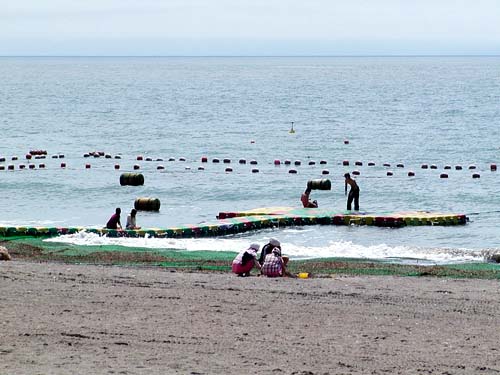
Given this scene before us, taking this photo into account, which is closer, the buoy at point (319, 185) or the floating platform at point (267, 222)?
the floating platform at point (267, 222)

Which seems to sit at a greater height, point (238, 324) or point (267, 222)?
point (238, 324)

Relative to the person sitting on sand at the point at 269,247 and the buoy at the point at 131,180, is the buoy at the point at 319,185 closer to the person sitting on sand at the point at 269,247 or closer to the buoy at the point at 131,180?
the buoy at the point at 131,180

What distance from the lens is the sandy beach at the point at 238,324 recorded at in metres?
13.6

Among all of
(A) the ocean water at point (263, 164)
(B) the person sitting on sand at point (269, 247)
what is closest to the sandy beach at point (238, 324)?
(B) the person sitting on sand at point (269, 247)

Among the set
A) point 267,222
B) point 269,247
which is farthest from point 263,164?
point 269,247

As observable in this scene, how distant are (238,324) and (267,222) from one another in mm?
19118

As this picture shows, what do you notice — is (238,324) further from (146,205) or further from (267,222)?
(146,205)

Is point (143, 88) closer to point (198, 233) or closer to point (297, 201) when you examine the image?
point (297, 201)

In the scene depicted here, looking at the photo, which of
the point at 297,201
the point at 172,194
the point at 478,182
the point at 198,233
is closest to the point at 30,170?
the point at 172,194

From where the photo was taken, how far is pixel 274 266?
67.9ft

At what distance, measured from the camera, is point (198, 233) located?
32438mm

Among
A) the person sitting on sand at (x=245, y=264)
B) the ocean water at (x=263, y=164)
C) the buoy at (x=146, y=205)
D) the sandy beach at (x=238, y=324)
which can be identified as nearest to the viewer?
the sandy beach at (x=238, y=324)

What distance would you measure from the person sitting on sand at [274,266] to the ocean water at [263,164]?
677cm

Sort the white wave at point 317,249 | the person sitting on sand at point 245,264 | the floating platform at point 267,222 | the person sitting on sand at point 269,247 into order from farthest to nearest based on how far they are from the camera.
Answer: the floating platform at point 267,222
the white wave at point 317,249
the person sitting on sand at point 269,247
the person sitting on sand at point 245,264
